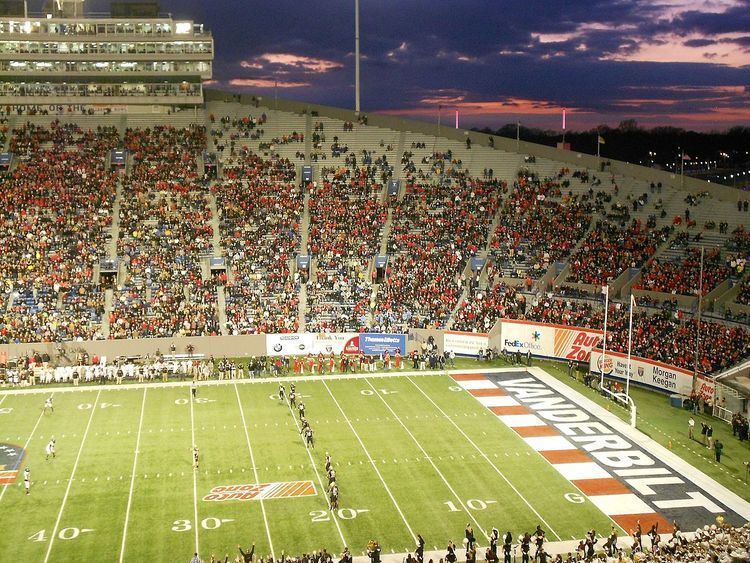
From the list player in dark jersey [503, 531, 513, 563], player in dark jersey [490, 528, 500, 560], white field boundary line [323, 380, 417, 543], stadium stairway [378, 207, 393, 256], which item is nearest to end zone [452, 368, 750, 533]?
player in dark jersey [503, 531, 513, 563]

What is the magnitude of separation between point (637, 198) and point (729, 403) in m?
21.4

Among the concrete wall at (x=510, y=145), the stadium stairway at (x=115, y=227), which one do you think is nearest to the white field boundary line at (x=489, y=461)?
the stadium stairway at (x=115, y=227)

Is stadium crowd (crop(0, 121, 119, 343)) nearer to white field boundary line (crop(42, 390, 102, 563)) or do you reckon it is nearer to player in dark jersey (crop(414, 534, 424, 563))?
white field boundary line (crop(42, 390, 102, 563))

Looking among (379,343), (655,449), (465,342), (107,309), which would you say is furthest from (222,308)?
(655,449)

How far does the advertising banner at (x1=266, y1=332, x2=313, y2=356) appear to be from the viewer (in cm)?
4378

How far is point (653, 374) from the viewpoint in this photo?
126 feet

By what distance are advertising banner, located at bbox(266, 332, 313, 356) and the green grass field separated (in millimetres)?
Answer: 5326

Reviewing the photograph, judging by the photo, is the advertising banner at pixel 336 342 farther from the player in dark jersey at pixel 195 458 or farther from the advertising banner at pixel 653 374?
the player in dark jersey at pixel 195 458

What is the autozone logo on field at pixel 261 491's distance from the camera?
26.5m

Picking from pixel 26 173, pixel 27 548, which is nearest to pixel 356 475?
pixel 27 548

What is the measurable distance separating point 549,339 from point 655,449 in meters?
12.6

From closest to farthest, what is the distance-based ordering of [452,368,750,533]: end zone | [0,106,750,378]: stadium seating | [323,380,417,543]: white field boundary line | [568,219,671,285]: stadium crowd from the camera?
[323,380,417,543]: white field boundary line, [452,368,750,533]: end zone, [0,106,750,378]: stadium seating, [568,219,671,285]: stadium crowd

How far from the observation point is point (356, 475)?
92.8ft

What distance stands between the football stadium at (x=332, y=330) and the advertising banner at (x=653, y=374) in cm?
11
